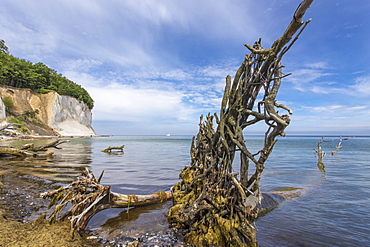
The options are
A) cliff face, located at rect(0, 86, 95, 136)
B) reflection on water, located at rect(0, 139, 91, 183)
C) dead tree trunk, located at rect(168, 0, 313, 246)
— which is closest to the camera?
dead tree trunk, located at rect(168, 0, 313, 246)

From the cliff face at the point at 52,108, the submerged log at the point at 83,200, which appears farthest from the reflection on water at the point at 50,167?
the cliff face at the point at 52,108

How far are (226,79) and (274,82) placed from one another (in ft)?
3.74

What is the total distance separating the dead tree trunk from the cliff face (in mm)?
70802

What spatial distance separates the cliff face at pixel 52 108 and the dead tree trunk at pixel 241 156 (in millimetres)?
70802

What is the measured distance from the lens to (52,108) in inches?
2490

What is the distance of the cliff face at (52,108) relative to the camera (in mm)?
58375

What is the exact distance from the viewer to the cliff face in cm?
5838

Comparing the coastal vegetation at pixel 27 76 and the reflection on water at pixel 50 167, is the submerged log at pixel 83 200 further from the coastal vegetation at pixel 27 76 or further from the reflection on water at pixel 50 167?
the coastal vegetation at pixel 27 76

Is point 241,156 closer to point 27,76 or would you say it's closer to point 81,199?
point 81,199

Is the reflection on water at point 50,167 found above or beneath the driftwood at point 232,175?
beneath

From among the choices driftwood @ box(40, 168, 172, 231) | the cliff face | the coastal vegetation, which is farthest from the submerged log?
the coastal vegetation

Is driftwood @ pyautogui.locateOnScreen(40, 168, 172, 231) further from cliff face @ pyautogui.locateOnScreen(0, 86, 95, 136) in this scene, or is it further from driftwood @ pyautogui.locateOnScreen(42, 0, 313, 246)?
cliff face @ pyautogui.locateOnScreen(0, 86, 95, 136)

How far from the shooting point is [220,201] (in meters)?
4.03

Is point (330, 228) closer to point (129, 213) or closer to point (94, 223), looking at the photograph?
point (129, 213)
